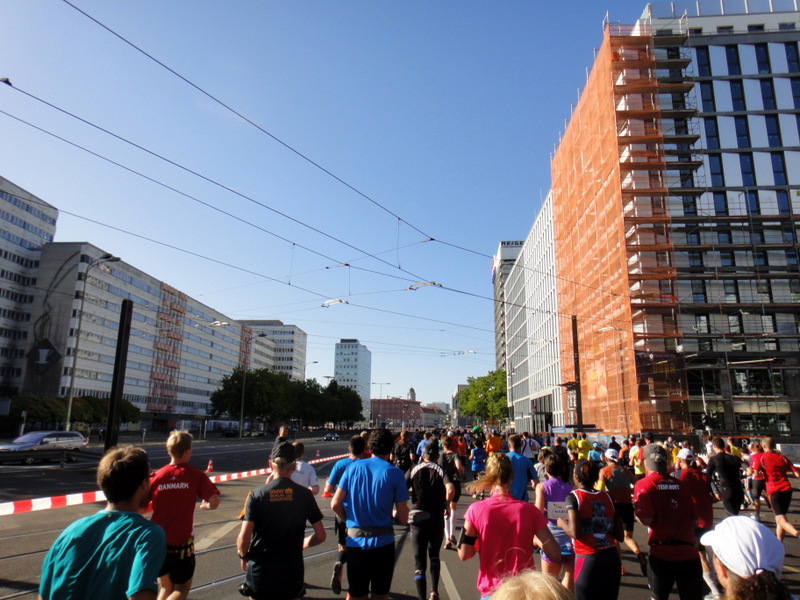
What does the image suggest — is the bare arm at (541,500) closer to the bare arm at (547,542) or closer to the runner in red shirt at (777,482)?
the bare arm at (547,542)

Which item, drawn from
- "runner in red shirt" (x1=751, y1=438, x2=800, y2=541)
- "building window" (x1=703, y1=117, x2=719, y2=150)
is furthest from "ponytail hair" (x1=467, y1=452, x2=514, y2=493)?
"building window" (x1=703, y1=117, x2=719, y2=150)

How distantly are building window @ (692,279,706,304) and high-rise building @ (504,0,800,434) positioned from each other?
0.32 feet

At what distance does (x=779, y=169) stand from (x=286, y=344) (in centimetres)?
A: 12670

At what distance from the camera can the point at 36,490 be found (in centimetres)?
1527

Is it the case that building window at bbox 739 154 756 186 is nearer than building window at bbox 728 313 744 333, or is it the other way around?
building window at bbox 728 313 744 333

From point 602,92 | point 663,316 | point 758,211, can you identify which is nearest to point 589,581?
point 663,316

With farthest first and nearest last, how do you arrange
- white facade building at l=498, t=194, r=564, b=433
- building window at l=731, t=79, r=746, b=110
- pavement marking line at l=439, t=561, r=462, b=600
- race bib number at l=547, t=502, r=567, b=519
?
white facade building at l=498, t=194, r=564, b=433 → building window at l=731, t=79, r=746, b=110 → pavement marking line at l=439, t=561, r=462, b=600 → race bib number at l=547, t=502, r=567, b=519

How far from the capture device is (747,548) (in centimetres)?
213

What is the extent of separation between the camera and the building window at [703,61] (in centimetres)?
4509

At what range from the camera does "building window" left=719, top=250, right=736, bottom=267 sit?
1609 inches

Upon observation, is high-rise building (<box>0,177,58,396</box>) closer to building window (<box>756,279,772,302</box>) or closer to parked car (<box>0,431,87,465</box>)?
parked car (<box>0,431,87,465</box>)

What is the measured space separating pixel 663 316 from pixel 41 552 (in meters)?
35.7

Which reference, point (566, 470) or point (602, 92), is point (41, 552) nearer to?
point (566, 470)

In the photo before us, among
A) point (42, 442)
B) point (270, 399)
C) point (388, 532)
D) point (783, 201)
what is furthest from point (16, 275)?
point (783, 201)
